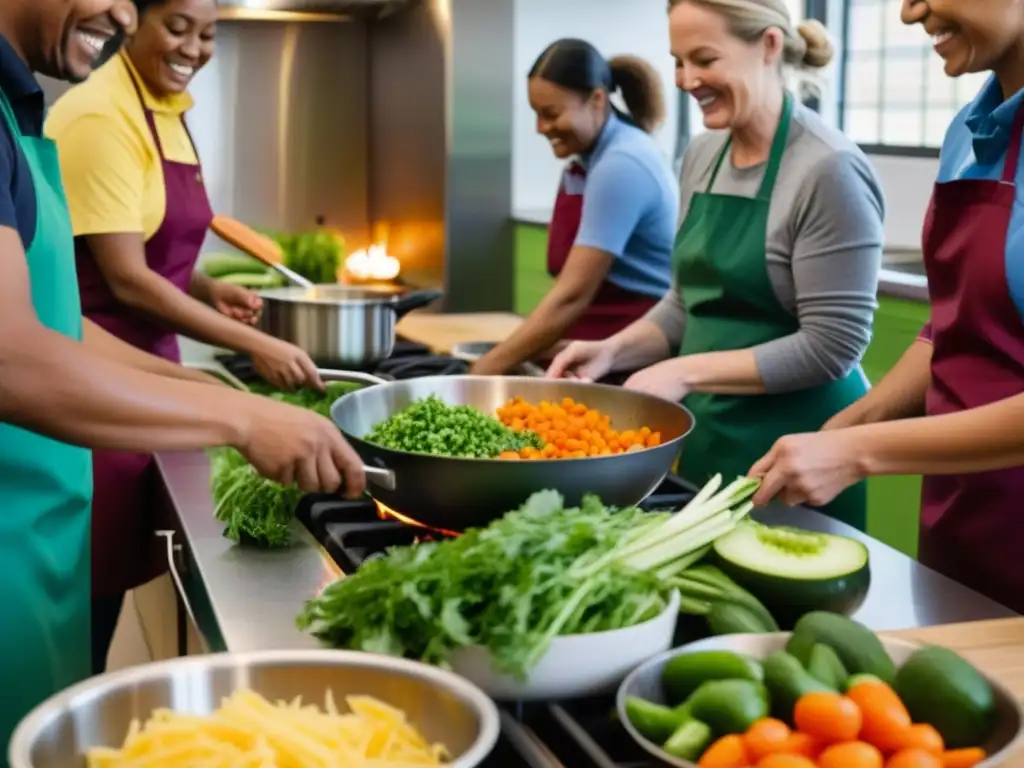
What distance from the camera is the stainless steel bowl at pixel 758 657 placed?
94 cm

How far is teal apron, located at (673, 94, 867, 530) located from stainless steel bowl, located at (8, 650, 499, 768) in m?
1.20

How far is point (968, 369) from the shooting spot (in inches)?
65.0

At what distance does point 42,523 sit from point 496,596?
724 millimetres

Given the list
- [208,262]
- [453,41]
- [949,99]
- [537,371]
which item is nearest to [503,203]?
[453,41]

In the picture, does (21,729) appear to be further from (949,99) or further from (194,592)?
(949,99)

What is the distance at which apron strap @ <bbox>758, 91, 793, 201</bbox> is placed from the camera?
2066 mm

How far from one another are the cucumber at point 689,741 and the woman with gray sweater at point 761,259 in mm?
1009

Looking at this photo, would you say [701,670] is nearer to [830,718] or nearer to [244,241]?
[830,718]

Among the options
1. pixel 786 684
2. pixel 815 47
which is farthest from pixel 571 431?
pixel 815 47

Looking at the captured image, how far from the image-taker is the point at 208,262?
3910 millimetres

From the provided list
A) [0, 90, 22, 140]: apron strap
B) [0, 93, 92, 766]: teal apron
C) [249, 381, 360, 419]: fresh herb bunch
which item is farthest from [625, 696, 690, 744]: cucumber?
[249, 381, 360, 419]: fresh herb bunch

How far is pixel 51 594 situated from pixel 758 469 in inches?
33.8

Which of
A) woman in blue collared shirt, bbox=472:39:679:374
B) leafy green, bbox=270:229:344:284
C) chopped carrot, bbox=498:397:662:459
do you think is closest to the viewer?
chopped carrot, bbox=498:397:662:459

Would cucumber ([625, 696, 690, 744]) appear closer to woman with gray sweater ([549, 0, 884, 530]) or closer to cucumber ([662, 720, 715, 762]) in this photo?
cucumber ([662, 720, 715, 762])
